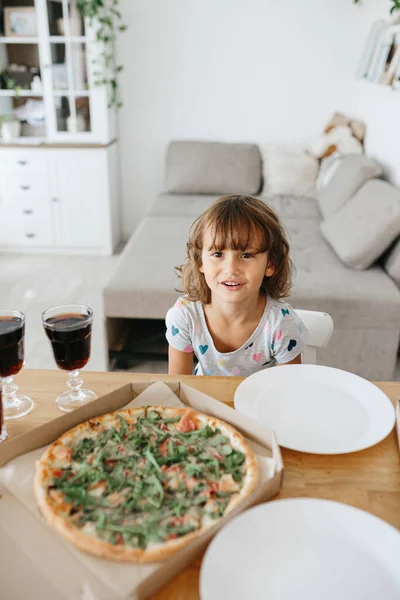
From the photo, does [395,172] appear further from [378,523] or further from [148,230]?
[378,523]

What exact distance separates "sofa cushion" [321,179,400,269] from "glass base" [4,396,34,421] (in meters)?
1.90

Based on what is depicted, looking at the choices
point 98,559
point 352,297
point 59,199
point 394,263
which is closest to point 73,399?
point 98,559

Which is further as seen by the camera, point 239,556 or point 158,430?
point 158,430

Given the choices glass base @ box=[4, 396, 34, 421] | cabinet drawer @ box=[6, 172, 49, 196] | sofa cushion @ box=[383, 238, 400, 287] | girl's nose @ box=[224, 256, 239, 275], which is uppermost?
girl's nose @ box=[224, 256, 239, 275]

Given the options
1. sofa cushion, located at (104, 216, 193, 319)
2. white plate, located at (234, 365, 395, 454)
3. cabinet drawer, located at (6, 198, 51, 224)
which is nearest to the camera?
white plate, located at (234, 365, 395, 454)

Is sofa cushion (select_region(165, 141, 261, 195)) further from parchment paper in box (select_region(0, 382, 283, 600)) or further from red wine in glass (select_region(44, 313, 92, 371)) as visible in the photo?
parchment paper in box (select_region(0, 382, 283, 600))

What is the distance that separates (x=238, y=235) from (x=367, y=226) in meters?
1.49

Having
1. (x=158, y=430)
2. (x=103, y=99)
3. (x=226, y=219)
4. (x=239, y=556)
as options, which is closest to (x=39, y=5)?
(x=103, y=99)

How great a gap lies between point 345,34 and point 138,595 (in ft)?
13.6

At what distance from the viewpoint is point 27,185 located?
162 inches

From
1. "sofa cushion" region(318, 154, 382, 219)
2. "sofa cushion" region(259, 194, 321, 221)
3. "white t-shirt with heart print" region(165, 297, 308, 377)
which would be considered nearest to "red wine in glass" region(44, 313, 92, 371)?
"white t-shirt with heart print" region(165, 297, 308, 377)

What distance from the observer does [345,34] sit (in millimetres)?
3932

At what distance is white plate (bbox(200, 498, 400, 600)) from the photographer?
2.08 feet

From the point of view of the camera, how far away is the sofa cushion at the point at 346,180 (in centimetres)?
304
